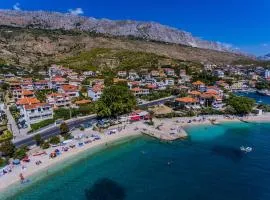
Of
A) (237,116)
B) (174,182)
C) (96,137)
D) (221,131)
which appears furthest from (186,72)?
(174,182)

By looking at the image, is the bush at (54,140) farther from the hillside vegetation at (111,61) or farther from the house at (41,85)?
the hillside vegetation at (111,61)

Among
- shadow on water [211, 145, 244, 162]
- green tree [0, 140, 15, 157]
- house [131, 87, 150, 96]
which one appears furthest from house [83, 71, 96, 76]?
shadow on water [211, 145, 244, 162]

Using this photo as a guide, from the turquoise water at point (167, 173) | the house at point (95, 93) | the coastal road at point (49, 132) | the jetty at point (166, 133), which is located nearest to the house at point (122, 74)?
the house at point (95, 93)

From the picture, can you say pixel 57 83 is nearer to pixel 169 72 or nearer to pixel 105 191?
pixel 169 72

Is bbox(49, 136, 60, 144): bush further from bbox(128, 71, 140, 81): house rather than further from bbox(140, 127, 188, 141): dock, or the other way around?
bbox(128, 71, 140, 81): house

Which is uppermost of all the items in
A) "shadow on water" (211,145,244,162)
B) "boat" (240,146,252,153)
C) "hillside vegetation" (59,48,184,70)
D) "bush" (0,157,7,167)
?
"hillside vegetation" (59,48,184,70)

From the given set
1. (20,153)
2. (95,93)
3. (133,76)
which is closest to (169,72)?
(133,76)
